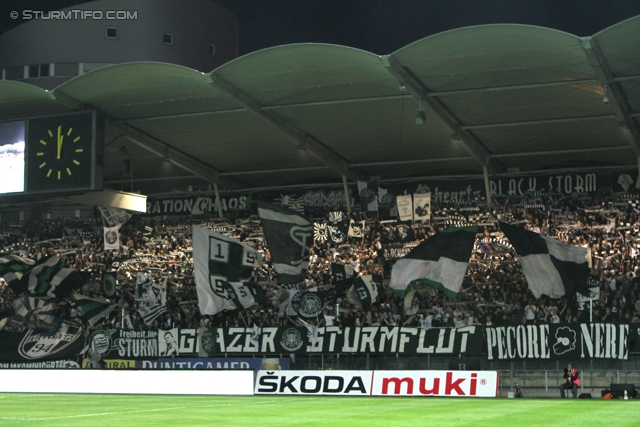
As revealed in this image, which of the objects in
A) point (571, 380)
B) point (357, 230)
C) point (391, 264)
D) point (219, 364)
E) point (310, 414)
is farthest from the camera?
point (357, 230)

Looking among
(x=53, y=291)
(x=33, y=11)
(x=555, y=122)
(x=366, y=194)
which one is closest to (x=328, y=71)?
(x=555, y=122)

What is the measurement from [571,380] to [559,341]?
62.9 inches

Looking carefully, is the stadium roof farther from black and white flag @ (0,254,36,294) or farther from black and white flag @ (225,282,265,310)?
black and white flag @ (225,282,265,310)

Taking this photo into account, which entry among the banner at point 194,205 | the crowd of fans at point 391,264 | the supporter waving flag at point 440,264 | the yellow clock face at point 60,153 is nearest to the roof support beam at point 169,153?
the banner at point 194,205

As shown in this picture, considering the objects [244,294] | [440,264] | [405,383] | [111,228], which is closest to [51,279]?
[111,228]

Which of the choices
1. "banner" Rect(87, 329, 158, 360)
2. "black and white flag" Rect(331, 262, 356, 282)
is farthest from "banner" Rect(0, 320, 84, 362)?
"black and white flag" Rect(331, 262, 356, 282)

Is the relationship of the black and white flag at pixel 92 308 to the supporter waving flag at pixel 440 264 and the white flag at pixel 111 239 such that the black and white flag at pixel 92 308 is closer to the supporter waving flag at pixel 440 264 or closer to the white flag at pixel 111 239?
the white flag at pixel 111 239

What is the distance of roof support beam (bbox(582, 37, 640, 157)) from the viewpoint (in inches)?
1076

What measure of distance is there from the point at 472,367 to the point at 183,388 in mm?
9894

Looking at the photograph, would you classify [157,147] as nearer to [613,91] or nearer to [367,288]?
[367,288]

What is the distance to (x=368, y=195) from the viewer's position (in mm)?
42656

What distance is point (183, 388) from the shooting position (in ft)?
97.5

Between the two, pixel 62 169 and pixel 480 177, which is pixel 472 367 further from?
pixel 62 169

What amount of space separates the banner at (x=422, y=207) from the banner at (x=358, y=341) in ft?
29.3
